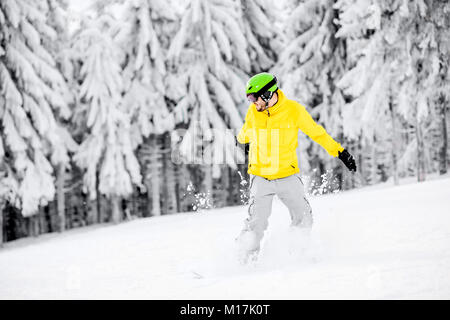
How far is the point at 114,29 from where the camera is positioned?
777 inches

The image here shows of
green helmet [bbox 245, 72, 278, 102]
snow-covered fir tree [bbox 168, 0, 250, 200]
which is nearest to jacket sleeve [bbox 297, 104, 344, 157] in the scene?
green helmet [bbox 245, 72, 278, 102]

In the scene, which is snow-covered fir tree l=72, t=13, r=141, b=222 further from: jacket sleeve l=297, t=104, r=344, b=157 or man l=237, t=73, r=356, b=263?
jacket sleeve l=297, t=104, r=344, b=157

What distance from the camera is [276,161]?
13.1ft

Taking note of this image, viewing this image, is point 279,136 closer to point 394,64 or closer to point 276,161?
point 276,161

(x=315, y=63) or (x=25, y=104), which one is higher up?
(x=315, y=63)

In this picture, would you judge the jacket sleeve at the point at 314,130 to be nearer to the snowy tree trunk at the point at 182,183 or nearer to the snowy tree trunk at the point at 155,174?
the snowy tree trunk at the point at 182,183

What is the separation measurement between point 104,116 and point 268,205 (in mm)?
15788

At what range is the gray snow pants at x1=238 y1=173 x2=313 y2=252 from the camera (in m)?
4.02

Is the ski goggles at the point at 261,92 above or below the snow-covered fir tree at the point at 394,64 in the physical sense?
below

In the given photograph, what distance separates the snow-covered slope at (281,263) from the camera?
2.69 meters

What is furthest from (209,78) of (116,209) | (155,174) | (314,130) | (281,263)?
(281,263)

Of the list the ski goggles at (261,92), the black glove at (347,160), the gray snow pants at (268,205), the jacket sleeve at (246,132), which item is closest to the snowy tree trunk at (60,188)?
the jacket sleeve at (246,132)

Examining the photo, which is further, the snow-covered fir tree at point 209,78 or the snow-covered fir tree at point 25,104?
the snow-covered fir tree at point 209,78
